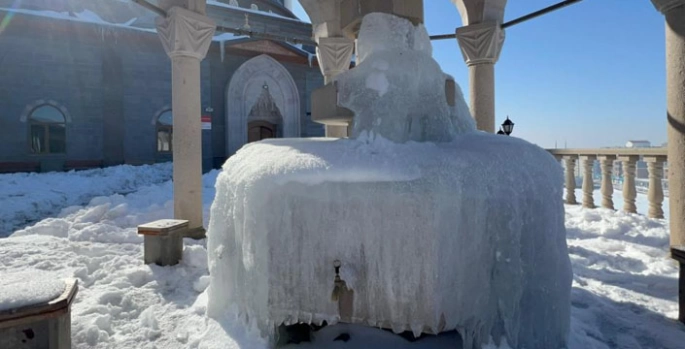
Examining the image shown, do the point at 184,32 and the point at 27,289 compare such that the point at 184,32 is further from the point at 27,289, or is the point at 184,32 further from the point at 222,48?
the point at 222,48

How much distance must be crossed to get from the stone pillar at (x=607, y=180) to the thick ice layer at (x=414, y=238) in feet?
18.0

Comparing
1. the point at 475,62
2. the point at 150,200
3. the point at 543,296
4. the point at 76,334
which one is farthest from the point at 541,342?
the point at 150,200

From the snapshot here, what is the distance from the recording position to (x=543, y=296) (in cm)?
250

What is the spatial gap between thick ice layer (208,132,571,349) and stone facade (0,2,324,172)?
14.0 meters

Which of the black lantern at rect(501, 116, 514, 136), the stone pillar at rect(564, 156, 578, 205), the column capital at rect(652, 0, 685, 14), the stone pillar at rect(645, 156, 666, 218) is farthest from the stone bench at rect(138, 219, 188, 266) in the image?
the black lantern at rect(501, 116, 514, 136)

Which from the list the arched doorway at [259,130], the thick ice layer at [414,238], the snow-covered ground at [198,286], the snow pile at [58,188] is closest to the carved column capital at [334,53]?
the snow-covered ground at [198,286]

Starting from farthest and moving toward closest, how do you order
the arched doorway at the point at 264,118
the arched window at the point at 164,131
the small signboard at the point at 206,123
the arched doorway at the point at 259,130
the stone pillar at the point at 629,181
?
the arched doorway at the point at 259,130, the arched doorway at the point at 264,118, the small signboard at the point at 206,123, the arched window at the point at 164,131, the stone pillar at the point at 629,181

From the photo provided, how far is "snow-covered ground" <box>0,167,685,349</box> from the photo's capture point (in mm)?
2738

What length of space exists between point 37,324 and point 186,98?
152 inches

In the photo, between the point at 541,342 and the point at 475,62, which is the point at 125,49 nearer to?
the point at 475,62

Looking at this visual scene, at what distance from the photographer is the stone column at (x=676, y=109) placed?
4.25 meters

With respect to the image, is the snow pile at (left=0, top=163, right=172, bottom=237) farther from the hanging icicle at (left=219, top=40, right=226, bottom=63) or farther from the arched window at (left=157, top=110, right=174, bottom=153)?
the hanging icicle at (left=219, top=40, right=226, bottom=63)

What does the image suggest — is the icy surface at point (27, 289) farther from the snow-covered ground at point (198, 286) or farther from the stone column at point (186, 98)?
the stone column at point (186, 98)

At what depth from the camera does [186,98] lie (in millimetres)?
5387
